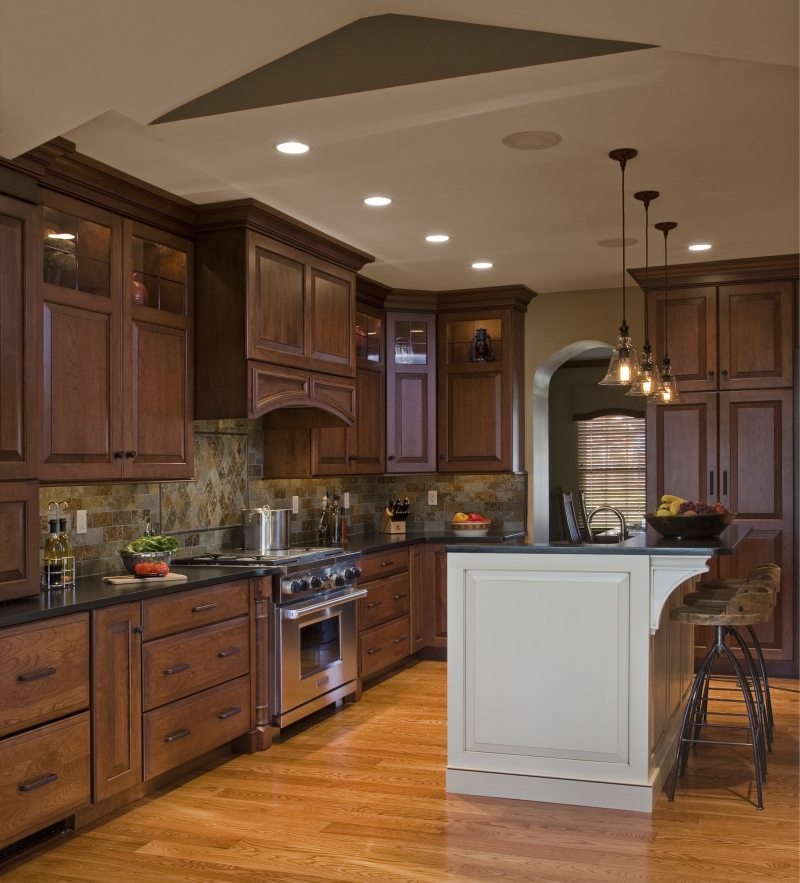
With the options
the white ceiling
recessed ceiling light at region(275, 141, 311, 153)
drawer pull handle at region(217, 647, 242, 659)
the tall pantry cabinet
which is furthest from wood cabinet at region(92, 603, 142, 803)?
the tall pantry cabinet

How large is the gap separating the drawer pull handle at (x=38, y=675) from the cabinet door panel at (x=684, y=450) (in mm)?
3969

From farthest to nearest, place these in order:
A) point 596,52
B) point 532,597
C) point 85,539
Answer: point 85,539
point 532,597
point 596,52

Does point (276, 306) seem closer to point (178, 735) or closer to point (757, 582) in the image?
point (178, 735)

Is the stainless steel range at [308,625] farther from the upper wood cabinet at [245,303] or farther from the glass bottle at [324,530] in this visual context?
the upper wood cabinet at [245,303]

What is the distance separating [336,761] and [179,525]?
4.49 feet

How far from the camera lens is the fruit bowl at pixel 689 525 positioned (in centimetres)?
404

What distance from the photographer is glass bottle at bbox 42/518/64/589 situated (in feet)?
12.1

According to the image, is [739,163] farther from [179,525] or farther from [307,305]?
[179,525]

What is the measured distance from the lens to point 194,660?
390cm

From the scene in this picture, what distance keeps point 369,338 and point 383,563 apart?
5.11 feet

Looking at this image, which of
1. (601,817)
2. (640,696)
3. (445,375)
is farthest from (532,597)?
(445,375)

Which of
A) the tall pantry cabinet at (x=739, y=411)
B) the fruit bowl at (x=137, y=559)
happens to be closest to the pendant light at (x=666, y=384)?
the tall pantry cabinet at (x=739, y=411)

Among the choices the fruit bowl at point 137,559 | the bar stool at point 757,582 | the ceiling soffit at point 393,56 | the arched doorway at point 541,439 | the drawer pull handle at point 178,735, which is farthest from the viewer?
the arched doorway at point 541,439

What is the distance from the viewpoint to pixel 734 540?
402cm
